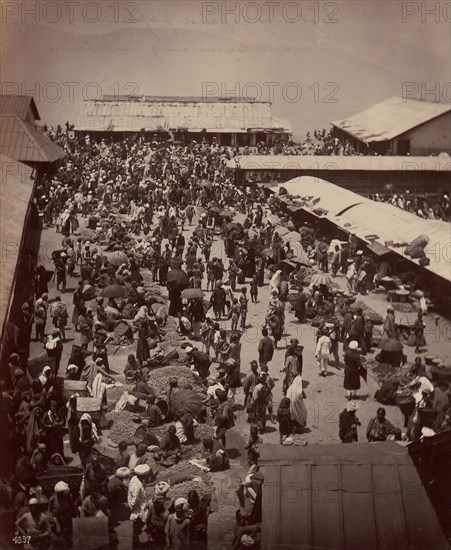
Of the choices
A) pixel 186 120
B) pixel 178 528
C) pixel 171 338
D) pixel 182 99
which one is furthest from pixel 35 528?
pixel 182 99

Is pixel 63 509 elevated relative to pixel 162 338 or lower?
lower

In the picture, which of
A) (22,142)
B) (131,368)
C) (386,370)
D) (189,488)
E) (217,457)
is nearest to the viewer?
(189,488)

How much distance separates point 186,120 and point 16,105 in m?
25.2

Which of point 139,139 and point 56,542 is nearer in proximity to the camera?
point 56,542

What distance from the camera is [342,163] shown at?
54281 millimetres

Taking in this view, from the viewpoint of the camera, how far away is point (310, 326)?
89.7 feet

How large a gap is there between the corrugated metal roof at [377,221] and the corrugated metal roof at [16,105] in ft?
A: 55.5

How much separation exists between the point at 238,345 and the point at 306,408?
268cm

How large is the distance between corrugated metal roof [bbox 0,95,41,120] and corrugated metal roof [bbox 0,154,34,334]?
38.7 ft

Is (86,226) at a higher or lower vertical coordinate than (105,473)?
higher

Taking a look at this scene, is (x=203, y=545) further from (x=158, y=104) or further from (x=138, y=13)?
(x=158, y=104)

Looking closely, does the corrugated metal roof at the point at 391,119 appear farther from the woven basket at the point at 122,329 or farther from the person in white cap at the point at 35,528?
the person in white cap at the point at 35,528

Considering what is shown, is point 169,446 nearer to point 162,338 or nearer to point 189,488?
point 189,488

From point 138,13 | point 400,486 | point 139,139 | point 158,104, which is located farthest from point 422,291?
point 158,104
